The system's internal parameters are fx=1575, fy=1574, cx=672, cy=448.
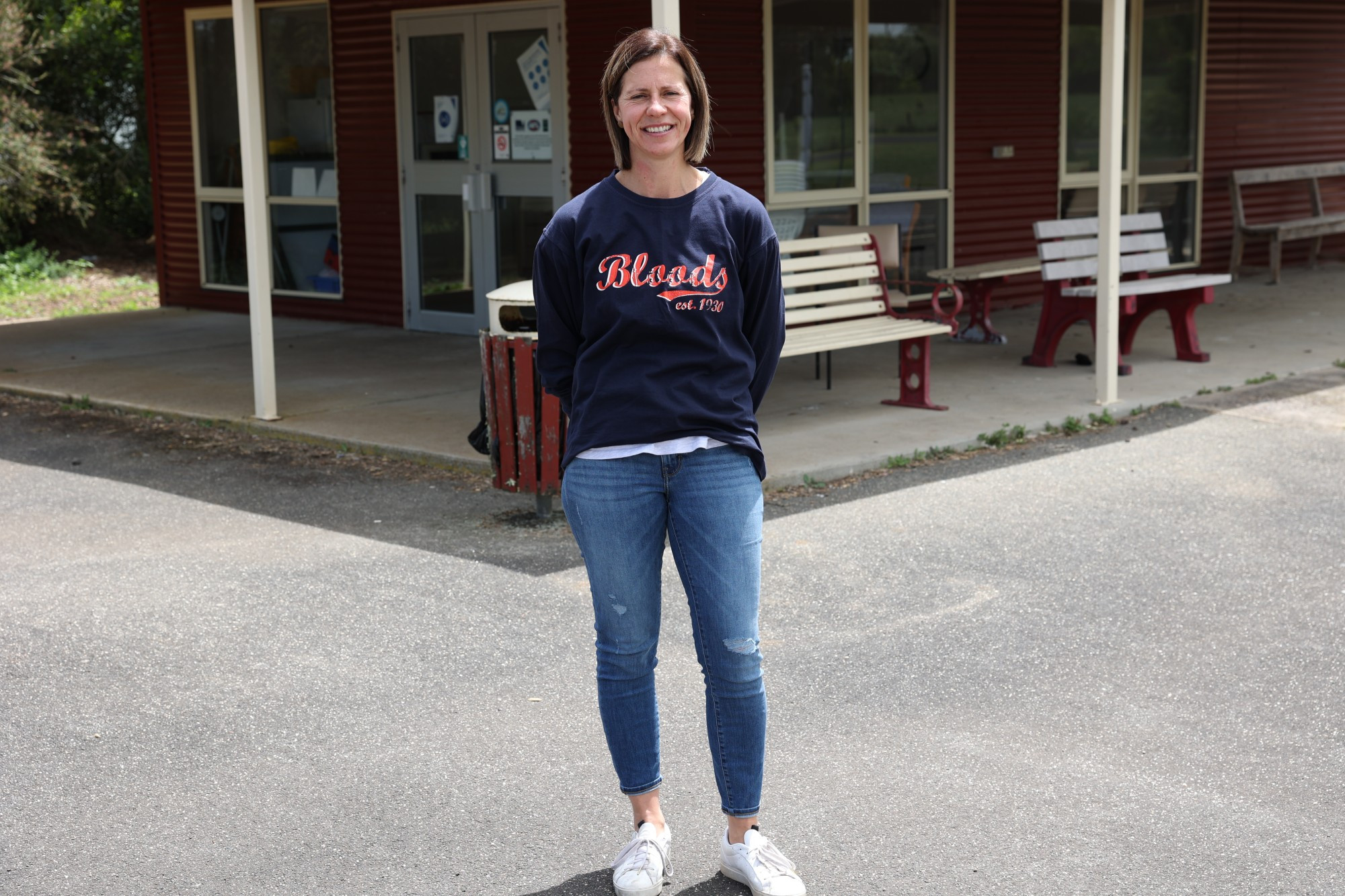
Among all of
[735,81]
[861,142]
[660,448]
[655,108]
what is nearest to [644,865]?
[660,448]

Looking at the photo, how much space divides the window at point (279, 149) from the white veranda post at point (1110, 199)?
6.80 metres

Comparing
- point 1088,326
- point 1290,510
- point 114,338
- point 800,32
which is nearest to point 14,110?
point 114,338

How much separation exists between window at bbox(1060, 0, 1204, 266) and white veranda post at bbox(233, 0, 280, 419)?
7134mm

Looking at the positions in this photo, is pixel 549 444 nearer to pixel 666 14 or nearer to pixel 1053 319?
pixel 666 14

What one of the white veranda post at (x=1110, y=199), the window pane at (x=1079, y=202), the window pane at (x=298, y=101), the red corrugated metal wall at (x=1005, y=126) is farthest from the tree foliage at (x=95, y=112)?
the white veranda post at (x=1110, y=199)

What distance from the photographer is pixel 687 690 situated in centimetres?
461

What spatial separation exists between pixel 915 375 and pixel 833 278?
0.79 metres

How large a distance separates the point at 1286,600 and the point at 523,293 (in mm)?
3153

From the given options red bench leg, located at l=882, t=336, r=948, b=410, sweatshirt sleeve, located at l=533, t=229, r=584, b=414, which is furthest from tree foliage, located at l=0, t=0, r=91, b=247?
sweatshirt sleeve, located at l=533, t=229, r=584, b=414

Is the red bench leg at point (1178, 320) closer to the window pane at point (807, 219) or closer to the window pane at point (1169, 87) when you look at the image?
the window pane at point (807, 219)

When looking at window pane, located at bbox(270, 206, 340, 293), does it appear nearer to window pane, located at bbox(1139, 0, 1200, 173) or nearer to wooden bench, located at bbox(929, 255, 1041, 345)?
wooden bench, located at bbox(929, 255, 1041, 345)

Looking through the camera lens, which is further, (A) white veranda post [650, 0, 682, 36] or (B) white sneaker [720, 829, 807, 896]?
(A) white veranda post [650, 0, 682, 36]

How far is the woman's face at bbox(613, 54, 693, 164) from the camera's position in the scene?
3090mm

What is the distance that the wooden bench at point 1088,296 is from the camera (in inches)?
384
